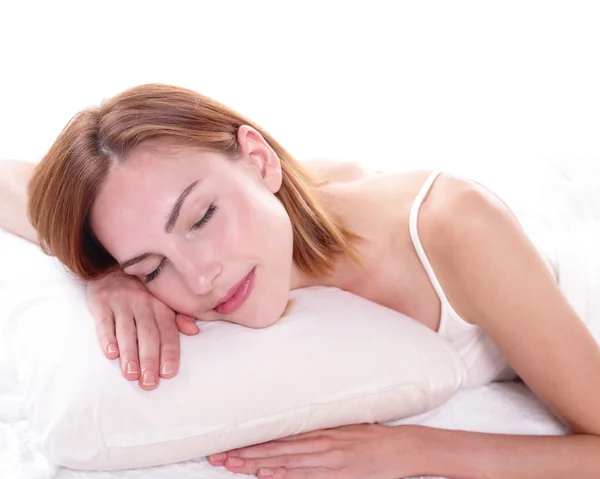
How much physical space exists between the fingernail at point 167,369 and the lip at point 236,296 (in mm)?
189

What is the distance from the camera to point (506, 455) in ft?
5.36

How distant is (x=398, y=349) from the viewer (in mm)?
1679

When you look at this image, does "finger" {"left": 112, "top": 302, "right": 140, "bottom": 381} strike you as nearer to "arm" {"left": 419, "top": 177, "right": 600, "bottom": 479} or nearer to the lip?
the lip

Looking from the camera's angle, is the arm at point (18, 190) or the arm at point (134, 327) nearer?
the arm at point (134, 327)

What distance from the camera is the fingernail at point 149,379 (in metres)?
1.48

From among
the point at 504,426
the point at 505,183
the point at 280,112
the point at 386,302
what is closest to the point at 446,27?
the point at 280,112

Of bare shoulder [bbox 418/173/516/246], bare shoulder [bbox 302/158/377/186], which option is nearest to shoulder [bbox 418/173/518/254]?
bare shoulder [bbox 418/173/516/246]

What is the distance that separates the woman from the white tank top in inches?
0.5

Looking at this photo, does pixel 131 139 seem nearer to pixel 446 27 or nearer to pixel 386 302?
pixel 386 302

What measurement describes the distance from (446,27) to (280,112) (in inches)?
31.1

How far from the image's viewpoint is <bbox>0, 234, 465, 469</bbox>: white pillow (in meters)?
1.46

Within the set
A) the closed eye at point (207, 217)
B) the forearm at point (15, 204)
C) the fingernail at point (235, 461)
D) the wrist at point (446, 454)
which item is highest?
the closed eye at point (207, 217)

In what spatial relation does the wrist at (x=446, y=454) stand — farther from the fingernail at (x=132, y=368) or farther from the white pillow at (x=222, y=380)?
the fingernail at (x=132, y=368)

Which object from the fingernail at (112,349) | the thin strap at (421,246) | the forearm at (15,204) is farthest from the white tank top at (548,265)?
the forearm at (15,204)
